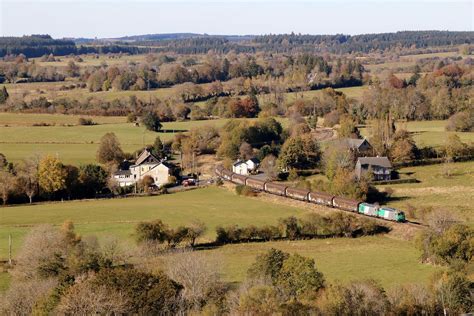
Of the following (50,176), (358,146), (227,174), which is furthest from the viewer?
(358,146)

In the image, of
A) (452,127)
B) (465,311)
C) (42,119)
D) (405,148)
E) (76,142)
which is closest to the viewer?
(465,311)

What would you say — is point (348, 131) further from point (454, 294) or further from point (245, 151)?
point (454, 294)

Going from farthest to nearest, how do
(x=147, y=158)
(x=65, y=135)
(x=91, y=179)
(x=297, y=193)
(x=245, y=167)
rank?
(x=65, y=135)
(x=245, y=167)
(x=147, y=158)
(x=91, y=179)
(x=297, y=193)

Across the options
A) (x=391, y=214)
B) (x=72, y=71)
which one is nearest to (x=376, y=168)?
(x=391, y=214)

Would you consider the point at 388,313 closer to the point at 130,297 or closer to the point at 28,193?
the point at 130,297

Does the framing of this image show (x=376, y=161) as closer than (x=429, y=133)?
Yes

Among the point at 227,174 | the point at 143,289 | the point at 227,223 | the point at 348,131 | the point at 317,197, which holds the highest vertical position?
the point at 143,289

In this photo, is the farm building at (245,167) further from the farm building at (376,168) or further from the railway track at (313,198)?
the farm building at (376,168)

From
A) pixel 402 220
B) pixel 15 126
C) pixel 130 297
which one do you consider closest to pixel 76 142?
pixel 15 126
